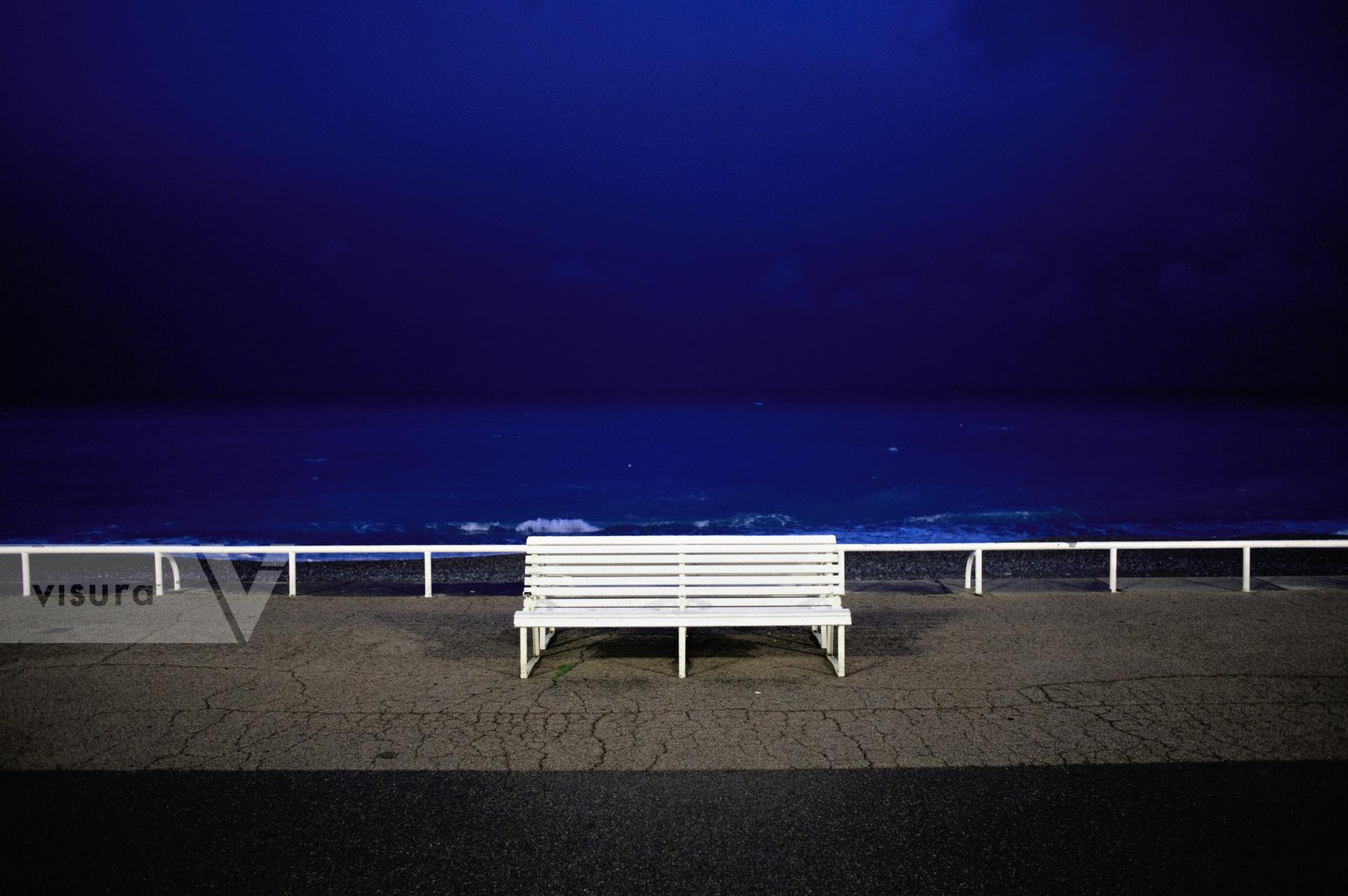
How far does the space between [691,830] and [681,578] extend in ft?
8.08

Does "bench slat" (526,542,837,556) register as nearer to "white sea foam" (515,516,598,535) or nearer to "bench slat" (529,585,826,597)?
"bench slat" (529,585,826,597)

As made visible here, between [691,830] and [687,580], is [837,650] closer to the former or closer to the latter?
[687,580]

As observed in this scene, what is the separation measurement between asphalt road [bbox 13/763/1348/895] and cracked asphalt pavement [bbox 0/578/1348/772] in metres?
0.21

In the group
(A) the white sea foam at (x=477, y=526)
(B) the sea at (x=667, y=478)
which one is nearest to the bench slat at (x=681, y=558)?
(B) the sea at (x=667, y=478)

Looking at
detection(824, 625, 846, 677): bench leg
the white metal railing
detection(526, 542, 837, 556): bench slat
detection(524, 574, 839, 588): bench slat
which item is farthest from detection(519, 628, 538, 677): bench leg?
detection(824, 625, 846, 677): bench leg

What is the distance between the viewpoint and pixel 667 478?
47062mm

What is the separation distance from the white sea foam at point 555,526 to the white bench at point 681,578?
2245 cm

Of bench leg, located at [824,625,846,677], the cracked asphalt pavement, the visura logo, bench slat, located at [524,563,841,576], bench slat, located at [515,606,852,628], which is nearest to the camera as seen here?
the cracked asphalt pavement

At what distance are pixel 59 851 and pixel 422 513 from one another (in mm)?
33199

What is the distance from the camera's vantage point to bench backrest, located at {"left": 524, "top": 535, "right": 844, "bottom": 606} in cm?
593

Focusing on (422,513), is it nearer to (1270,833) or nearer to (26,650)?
(26,650)

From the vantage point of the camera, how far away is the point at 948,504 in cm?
3750

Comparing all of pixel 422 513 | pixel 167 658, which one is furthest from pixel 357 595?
pixel 422 513

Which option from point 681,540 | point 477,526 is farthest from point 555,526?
point 681,540
